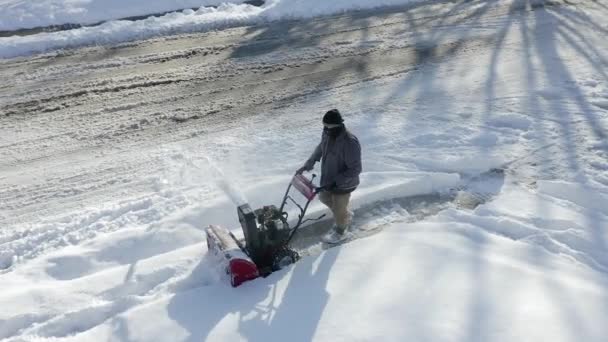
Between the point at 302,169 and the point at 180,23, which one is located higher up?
the point at 180,23

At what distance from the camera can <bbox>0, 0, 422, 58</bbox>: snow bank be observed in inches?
476

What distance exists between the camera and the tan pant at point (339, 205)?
6246 mm

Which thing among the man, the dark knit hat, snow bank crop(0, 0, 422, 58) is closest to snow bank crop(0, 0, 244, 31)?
snow bank crop(0, 0, 422, 58)

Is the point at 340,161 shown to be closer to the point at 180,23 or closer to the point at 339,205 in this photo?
the point at 339,205

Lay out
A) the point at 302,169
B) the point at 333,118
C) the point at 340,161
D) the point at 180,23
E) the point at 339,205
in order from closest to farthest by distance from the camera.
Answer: the point at 333,118 < the point at 340,161 < the point at 302,169 < the point at 339,205 < the point at 180,23

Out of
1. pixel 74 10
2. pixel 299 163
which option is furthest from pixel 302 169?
pixel 74 10

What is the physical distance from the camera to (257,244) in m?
5.72

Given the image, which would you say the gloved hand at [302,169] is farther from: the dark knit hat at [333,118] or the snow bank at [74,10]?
the snow bank at [74,10]

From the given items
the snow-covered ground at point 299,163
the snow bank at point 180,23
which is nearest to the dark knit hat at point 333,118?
the snow-covered ground at point 299,163

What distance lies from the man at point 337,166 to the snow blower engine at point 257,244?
0.34 metres

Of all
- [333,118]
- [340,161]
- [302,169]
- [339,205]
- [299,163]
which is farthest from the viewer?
[299,163]

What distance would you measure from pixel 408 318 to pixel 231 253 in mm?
1767

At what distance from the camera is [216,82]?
1030cm

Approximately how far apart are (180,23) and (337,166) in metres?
8.56
